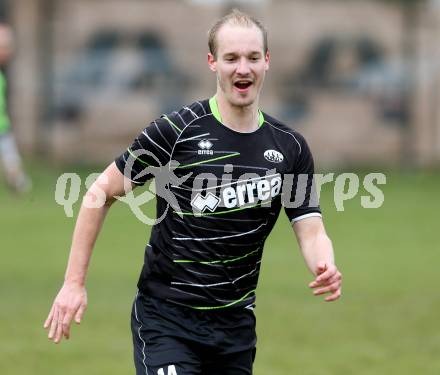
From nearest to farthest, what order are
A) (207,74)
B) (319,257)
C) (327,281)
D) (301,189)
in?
1. (327,281)
2. (319,257)
3. (301,189)
4. (207,74)

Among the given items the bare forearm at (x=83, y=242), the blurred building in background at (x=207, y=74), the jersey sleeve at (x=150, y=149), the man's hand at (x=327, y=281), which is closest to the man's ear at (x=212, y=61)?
the jersey sleeve at (x=150, y=149)

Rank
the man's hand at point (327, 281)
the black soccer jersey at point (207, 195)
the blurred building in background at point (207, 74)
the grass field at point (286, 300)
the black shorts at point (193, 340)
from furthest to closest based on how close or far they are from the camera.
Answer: the blurred building in background at point (207, 74)
the grass field at point (286, 300)
the black soccer jersey at point (207, 195)
the black shorts at point (193, 340)
the man's hand at point (327, 281)

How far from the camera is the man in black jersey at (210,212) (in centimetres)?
478

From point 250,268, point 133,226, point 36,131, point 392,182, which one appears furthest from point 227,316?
point 36,131

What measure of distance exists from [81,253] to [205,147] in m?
0.73

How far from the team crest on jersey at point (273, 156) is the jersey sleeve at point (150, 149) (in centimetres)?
41

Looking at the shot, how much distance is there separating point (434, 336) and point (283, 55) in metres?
17.8

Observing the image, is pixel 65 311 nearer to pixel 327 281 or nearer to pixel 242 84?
pixel 327 281

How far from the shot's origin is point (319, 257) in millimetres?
4867

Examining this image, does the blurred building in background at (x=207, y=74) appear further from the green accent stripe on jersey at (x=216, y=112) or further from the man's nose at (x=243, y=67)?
the man's nose at (x=243, y=67)

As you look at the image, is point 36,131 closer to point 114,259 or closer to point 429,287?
point 114,259

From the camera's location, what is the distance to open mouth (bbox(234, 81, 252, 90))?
474cm

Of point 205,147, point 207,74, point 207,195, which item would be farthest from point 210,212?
point 207,74

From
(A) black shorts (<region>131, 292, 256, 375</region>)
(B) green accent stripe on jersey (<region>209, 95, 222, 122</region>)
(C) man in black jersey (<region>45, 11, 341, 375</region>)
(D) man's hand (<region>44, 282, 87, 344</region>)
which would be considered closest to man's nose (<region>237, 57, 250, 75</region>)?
(C) man in black jersey (<region>45, 11, 341, 375</region>)
